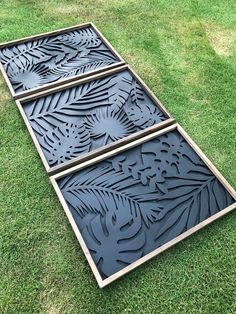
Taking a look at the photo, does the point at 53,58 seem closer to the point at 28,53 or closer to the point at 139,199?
the point at 28,53

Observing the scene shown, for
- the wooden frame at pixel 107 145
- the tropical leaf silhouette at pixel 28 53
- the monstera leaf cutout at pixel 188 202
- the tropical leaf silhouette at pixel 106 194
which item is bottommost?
the monstera leaf cutout at pixel 188 202

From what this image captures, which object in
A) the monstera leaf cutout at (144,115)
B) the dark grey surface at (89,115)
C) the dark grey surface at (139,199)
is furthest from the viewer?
the monstera leaf cutout at (144,115)

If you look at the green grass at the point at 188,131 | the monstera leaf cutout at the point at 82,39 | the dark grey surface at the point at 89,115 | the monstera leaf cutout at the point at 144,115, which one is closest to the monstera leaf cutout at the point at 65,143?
the dark grey surface at the point at 89,115

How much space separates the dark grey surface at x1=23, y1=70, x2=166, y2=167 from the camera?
7.04ft

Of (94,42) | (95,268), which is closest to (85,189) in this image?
(95,268)

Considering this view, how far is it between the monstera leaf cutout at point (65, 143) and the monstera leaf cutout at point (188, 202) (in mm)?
620

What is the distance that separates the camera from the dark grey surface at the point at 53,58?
2.52 meters

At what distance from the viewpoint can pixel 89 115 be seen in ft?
7.59

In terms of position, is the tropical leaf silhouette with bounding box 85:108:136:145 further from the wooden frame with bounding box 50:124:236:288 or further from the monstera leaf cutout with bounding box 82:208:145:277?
the monstera leaf cutout with bounding box 82:208:145:277

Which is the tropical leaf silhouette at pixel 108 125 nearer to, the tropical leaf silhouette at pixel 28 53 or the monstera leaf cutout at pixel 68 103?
the monstera leaf cutout at pixel 68 103

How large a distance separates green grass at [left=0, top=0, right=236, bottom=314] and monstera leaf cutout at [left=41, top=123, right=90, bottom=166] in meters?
0.10

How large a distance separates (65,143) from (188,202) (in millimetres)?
870

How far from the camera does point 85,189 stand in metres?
1.94

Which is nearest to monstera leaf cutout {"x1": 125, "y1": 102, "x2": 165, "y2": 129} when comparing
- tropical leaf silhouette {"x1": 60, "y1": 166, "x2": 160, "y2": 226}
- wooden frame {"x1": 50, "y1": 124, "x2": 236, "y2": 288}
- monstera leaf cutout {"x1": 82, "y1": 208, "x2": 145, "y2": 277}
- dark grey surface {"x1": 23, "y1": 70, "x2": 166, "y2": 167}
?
dark grey surface {"x1": 23, "y1": 70, "x2": 166, "y2": 167}
